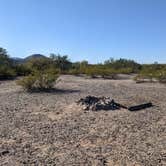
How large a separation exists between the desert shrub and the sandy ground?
575cm

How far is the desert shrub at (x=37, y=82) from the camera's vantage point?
22.4m

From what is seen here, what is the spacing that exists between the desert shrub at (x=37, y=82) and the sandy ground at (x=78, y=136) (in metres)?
5.75

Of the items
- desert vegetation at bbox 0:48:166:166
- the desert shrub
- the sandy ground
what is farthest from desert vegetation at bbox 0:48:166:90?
the sandy ground

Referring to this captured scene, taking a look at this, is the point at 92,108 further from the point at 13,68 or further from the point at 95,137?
the point at 13,68

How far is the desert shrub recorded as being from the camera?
2239cm

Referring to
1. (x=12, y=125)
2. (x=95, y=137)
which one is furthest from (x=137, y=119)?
(x=12, y=125)

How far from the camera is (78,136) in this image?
10.6 m

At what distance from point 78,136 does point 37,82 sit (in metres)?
12.7

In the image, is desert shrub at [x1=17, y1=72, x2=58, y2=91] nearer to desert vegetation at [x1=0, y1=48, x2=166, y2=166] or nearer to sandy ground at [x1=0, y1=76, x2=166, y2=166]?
desert vegetation at [x1=0, y1=48, x2=166, y2=166]

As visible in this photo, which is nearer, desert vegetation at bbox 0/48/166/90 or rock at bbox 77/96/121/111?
rock at bbox 77/96/121/111

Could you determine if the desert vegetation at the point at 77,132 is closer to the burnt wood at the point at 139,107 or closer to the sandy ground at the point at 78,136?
the sandy ground at the point at 78,136

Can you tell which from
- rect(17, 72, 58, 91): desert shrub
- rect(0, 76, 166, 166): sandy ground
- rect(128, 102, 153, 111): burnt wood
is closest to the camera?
rect(0, 76, 166, 166): sandy ground

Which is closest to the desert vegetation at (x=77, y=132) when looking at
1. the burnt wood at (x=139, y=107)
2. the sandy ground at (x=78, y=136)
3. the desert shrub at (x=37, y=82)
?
the sandy ground at (x=78, y=136)

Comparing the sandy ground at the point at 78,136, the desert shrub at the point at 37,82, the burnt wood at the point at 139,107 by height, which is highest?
the desert shrub at the point at 37,82
